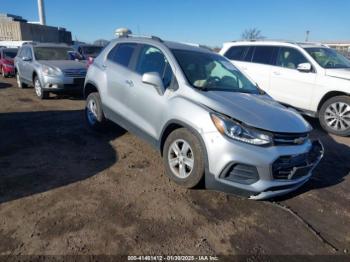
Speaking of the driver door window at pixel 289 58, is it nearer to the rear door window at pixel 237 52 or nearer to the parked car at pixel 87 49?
the rear door window at pixel 237 52

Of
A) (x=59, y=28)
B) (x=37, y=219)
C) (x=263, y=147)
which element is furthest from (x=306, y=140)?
(x=59, y=28)

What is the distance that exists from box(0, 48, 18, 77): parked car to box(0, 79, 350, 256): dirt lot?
1187 centimetres

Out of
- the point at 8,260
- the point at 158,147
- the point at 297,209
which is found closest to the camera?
the point at 8,260

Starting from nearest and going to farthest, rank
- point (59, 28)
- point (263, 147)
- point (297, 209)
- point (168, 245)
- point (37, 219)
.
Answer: point (168, 245) < point (37, 219) < point (263, 147) < point (297, 209) < point (59, 28)

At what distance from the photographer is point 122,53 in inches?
204

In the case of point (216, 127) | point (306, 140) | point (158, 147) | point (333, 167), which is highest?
point (216, 127)

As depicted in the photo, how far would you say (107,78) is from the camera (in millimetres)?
5250

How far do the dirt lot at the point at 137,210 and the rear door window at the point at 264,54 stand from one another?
143 inches

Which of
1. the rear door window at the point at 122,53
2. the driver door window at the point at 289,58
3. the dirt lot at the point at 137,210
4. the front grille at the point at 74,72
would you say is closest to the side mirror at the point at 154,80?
the rear door window at the point at 122,53

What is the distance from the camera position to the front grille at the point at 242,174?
3320 millimetres

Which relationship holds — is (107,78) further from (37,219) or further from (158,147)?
(37,219)

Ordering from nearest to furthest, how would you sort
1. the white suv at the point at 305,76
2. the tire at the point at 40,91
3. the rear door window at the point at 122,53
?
1. the rear door window at the point at 122,53
2. the white suv at the point at 305,76
3. the tire at the point at 40,91

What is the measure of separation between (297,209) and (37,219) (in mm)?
2882

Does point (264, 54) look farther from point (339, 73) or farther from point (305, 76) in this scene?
point (339, 73)
